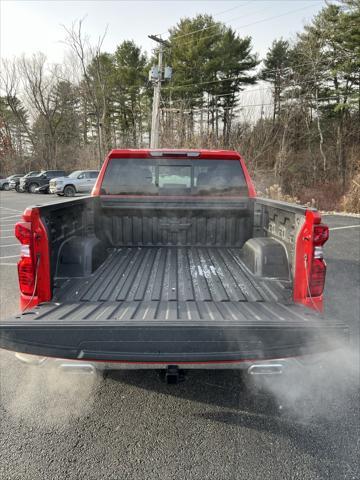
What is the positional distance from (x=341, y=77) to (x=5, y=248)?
27928 millimetres

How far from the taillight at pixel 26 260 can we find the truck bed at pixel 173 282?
243 mm

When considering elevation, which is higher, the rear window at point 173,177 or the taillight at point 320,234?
the rear window at point 173,177

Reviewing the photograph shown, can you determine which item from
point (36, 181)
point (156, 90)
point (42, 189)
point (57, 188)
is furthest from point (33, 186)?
point (156, 90)

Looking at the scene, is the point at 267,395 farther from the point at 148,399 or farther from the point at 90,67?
the point at 90,67

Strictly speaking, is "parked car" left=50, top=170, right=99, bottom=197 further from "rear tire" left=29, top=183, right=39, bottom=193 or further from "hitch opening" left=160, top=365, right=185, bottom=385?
"hitch opening" left=160, top=365, right=185, bottom=385

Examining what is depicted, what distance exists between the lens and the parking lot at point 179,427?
6.65 ft

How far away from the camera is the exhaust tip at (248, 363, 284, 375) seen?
2.11 metres

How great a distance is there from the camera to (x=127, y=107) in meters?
43.8

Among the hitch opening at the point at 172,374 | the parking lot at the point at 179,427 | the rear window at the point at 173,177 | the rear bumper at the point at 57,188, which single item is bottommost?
the parking lot at the point at 179,427

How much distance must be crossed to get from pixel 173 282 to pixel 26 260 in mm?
1222

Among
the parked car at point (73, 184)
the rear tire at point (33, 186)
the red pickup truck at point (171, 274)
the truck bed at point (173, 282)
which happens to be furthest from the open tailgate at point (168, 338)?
the rear tire at point (33, 186)

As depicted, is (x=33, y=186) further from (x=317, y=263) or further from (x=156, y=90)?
(x=317, y=263)

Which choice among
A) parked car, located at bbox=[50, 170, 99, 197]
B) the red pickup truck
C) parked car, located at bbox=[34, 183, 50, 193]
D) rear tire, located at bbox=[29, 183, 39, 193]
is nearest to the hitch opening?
the red pickup truck

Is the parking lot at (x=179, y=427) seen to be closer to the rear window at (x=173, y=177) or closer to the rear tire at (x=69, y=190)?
the rear window at (x=173, y=177)
